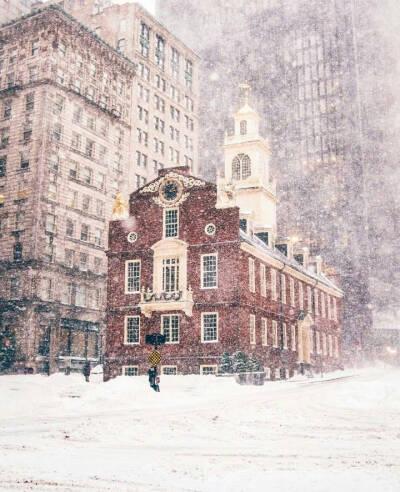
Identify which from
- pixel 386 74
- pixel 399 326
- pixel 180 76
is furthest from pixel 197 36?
pixel 399 326

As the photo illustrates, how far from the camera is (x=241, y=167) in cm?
5612

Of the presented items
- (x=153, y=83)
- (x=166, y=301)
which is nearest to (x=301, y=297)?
(x=166, y=301)

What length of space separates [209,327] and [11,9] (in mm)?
A: 67606

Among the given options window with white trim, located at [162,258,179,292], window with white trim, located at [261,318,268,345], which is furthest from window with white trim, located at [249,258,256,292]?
window with white trim, located at [162,258,179,292]

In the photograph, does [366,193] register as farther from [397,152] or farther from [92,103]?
[92,103]

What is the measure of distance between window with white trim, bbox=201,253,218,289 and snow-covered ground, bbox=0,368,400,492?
1775 cm

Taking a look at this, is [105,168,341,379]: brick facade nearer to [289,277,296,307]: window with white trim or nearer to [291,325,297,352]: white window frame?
[291,325,297,352]: white window frame

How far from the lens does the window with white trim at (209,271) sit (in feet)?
132

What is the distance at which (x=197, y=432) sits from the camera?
13.9m

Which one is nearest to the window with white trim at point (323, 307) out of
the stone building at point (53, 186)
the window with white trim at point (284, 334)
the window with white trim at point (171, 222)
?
the window with white trim at point (284, 334)

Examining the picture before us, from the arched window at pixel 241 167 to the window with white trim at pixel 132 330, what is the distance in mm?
19797

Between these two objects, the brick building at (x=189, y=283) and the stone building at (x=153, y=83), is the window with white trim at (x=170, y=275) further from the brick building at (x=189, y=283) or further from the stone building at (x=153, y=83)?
the stone building at (x=153, y=83)

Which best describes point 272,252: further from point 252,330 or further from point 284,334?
point 252,330

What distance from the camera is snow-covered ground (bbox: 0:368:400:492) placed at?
28.6 ft
